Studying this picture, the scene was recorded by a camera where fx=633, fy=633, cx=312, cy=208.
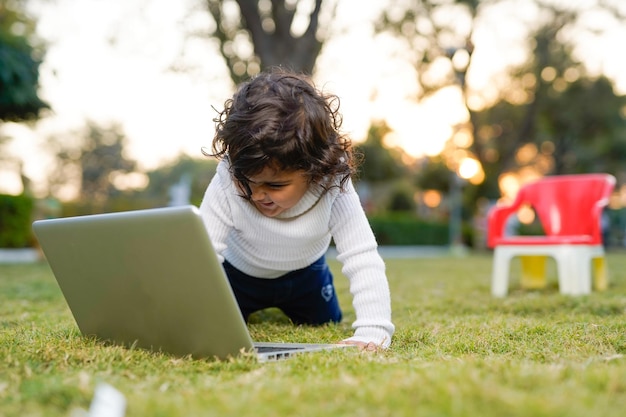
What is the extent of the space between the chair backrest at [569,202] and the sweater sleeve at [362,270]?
3078 millimetres

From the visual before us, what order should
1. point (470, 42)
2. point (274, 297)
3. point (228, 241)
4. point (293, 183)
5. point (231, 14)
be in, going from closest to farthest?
point (293, 183) → point (228, 241) → point (274, 297) → point (231, 14) → point (470, 42)

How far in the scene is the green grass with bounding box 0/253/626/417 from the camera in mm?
1242

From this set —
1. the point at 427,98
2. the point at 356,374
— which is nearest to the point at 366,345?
the point at 356,374

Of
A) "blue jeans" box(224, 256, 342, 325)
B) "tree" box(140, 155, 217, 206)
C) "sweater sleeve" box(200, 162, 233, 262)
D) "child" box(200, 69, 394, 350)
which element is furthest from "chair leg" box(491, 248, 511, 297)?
"tree" box(140, 155, 217, 206)

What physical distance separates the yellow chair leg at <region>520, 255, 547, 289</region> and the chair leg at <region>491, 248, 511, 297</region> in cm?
67

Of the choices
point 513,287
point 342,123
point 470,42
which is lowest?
point 513,287

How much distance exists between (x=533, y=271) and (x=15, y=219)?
8.66 metres

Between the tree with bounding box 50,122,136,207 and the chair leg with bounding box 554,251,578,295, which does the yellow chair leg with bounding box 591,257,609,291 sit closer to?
the chair leg with bounding box 554,251,578,295

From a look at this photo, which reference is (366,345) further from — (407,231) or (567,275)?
(407,231)

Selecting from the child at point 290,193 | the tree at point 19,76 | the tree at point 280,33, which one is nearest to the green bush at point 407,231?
the tree at point 280,33

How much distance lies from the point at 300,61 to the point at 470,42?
267 inches

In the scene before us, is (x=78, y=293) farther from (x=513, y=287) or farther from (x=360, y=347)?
(x=513, y=287)

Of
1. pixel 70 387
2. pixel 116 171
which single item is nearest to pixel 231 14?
pixel 70 387

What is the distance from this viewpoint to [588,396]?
1294mm
